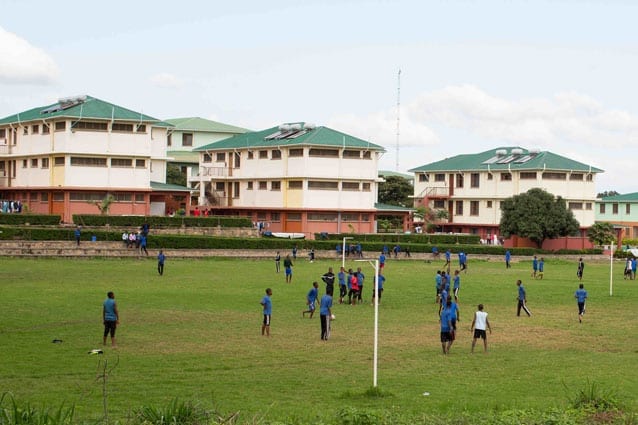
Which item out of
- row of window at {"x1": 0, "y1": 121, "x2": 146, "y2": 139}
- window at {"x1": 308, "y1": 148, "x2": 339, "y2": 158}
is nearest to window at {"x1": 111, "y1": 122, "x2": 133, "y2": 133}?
row of window at {"x1": 0, "y1": 121, "x2": 146, "y2": 139}

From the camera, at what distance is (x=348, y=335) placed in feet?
109

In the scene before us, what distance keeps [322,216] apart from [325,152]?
551 cm

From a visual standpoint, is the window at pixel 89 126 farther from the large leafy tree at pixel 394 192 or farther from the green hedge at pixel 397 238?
the large leafy tree at pixel 394 192

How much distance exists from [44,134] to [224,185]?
70.5 ft

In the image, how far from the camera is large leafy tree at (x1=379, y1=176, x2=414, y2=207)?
5020 inches

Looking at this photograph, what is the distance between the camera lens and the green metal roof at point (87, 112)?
267 ft

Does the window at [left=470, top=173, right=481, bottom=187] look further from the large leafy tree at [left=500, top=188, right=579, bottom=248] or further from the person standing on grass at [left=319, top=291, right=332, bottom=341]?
the person standing on grass at [left=319, top=291, right=332, bottom=341]

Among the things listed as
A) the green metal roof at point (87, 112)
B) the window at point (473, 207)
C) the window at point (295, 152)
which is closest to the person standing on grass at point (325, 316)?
the green metal roof at point (87, 112)

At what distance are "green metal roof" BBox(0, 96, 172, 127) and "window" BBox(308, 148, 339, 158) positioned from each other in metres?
13.3

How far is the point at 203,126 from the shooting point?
125m

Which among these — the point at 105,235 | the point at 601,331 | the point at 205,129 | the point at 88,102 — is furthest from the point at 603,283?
the point at 205,129

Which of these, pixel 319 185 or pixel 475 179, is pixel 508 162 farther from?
pixel 319 185

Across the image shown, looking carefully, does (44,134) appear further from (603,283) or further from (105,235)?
(603,283)

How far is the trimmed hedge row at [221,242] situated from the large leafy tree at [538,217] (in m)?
11.5
